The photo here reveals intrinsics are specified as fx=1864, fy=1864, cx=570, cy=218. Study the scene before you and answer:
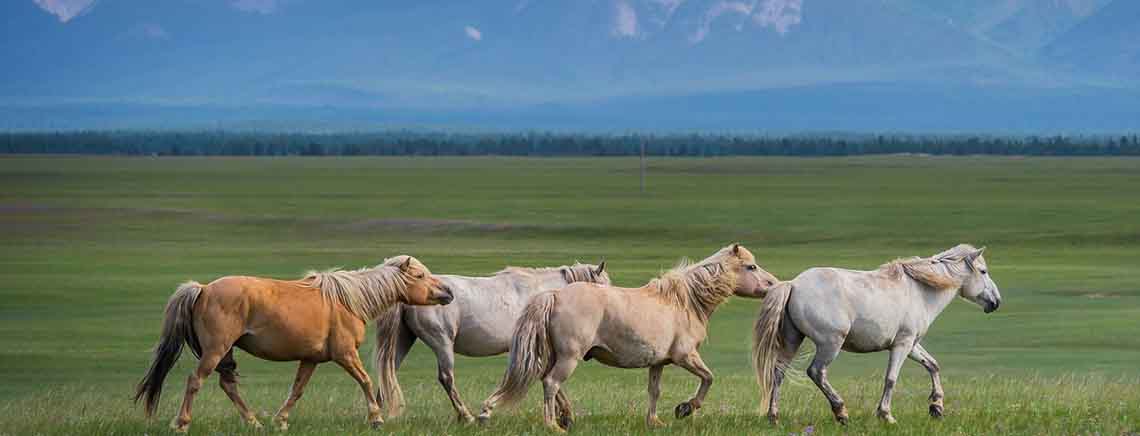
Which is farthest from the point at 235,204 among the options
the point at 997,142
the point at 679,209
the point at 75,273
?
the point at 997,142

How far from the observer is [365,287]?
12812 mm

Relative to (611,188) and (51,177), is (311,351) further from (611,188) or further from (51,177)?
(51,177)

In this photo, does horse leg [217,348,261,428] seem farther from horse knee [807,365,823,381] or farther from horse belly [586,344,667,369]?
horse knee [807,365,823,381]

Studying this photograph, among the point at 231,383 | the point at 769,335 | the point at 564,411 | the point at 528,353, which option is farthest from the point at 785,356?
the point at 231,383

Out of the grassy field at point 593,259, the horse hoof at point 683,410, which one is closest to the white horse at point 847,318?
the grassy field at point 593,259

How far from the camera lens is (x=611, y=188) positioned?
93562mm

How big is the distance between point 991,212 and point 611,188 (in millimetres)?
31303

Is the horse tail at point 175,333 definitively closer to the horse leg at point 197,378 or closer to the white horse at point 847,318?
the horse leg at point 197,378

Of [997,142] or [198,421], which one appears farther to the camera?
[997,142]

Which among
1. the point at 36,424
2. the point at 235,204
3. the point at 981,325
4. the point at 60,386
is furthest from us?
the point at 235,204

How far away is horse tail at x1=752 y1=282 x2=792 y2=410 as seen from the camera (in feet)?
42.1

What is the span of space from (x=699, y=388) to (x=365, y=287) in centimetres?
241

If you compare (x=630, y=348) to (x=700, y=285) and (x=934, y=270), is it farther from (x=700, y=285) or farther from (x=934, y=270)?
(x=934, y=270)

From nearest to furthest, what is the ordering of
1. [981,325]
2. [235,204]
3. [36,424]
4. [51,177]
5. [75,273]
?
[36,424] → [981,325] → [75,273] → [235,204] → [51,177]
